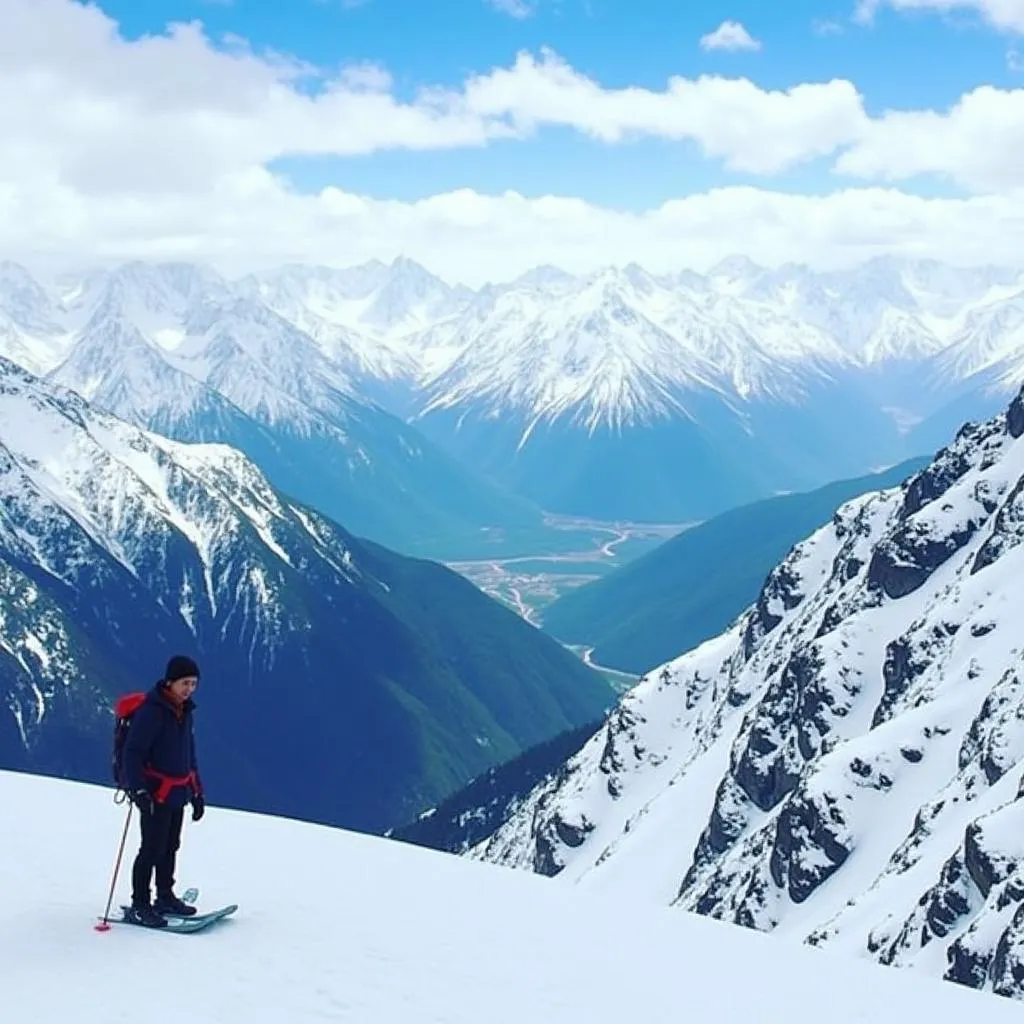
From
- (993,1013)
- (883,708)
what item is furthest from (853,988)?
(883,708)

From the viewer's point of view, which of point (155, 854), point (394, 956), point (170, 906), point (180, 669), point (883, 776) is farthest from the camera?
point (883, 776)

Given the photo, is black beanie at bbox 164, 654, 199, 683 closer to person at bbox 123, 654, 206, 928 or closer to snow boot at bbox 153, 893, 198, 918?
person at bbox 123, 654, 206, 928

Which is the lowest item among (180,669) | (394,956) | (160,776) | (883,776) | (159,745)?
(883,776)

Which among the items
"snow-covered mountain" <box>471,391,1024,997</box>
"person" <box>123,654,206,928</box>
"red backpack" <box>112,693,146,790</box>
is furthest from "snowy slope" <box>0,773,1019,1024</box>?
"snow-covered mountain" <box>471,391,1024,997</box>

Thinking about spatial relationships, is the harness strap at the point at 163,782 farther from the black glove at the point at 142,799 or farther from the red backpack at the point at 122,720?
the red backpack at the point at 122,720

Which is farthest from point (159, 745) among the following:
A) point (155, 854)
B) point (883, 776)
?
point (883, 776)

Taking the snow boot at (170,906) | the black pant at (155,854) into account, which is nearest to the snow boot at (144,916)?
the black pant at (155,854)

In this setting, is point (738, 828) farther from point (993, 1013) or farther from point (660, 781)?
point (993, 1013)

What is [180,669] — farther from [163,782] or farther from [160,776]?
[163,782]
